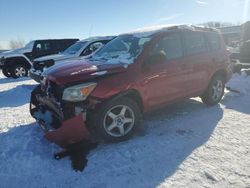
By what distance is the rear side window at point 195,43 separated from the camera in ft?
19.4

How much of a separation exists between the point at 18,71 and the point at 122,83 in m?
12.0

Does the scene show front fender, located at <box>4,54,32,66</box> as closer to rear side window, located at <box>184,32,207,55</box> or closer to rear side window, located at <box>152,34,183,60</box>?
rear side window, located at <box>184,32,207,55</box>

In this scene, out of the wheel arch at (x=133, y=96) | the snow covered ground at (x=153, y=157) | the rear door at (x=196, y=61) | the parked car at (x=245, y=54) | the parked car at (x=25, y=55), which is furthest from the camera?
the parked car at (x=25, y=55)

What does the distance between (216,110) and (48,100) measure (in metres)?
3.82

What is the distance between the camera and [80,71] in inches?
181

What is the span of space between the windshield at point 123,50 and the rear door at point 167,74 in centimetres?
29

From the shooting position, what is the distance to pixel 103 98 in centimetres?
441

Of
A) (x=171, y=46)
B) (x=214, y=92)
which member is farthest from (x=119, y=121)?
(x=214, y=92)

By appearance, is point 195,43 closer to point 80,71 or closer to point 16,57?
point 80,71

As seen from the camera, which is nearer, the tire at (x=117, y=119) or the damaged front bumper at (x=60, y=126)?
the damaged front bumper at (x=60, y=126)

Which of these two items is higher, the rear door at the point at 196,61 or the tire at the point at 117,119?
the rear door at the point at 196,61

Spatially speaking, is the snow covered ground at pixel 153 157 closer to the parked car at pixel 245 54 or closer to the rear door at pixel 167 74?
the rear door at pixel 167 74

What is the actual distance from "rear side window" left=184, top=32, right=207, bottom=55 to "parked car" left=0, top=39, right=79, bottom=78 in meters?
11.1

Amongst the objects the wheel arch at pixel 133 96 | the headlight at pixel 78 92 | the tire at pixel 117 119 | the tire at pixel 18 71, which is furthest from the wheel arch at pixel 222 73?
the tire at pixel 18 71
